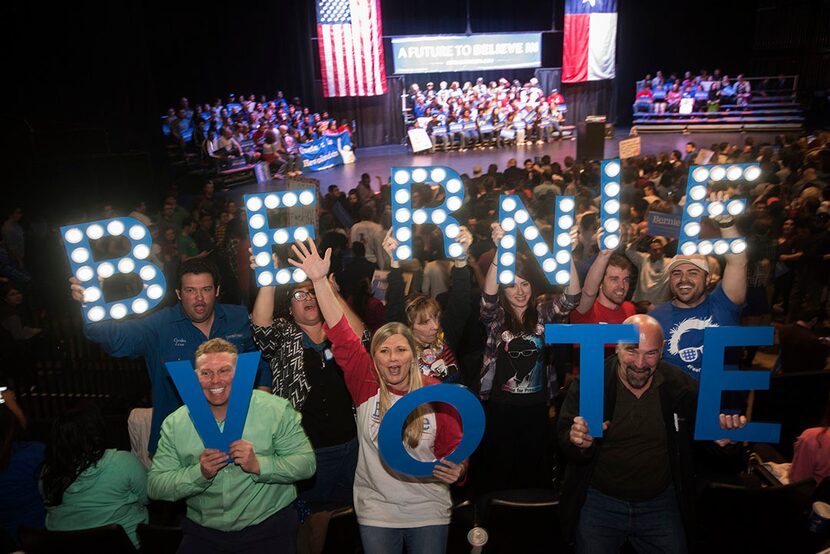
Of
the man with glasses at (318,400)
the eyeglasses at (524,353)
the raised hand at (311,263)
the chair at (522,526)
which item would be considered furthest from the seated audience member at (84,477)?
the eyeglasses at (524,353)

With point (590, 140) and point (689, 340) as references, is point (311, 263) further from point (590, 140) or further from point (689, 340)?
point (590, 140)

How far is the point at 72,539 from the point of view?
2.70 meters

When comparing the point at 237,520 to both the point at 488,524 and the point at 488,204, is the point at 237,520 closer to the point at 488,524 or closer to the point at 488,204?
the point at 488,524

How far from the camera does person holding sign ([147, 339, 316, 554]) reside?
2682mm

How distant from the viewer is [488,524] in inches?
113

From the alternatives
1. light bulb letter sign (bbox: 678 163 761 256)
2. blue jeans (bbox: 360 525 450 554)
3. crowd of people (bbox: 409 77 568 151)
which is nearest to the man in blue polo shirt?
blue jeans (bbox: 360 525 450 554)

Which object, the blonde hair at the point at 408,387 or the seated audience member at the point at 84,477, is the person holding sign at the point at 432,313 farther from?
the seated audience member at the point at 84,477

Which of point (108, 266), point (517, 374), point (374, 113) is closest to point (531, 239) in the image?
point (517, 374)

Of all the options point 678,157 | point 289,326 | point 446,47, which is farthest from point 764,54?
point 289,326

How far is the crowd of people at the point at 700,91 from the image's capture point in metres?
20.9

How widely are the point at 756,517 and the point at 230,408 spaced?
247 cm

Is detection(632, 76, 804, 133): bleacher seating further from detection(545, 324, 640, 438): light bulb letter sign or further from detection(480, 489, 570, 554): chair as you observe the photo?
detection(480, 489, 570, 554): chair

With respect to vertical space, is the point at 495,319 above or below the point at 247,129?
below

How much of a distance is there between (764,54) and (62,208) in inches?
912
